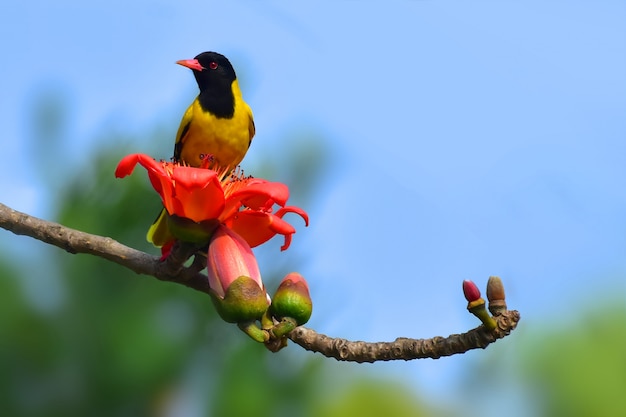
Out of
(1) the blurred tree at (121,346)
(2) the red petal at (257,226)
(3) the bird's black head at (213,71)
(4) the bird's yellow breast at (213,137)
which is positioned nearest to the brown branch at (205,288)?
(2) the red petal at (257,226)

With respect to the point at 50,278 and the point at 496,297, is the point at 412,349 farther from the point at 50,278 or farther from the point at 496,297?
the point at 50,278

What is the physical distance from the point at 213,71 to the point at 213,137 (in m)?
0.57

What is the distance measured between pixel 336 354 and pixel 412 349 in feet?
0.58

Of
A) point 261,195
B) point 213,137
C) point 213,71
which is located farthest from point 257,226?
point 213,71

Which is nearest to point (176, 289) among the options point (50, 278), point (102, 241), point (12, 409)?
point (50, 278)

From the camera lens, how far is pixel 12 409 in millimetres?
9852

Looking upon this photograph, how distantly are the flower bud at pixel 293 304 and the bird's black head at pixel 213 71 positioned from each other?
2604 millimetres

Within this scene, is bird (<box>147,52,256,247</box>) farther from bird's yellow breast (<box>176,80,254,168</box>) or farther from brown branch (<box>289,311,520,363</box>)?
brown branch (<box>289,311,520,363</box>)

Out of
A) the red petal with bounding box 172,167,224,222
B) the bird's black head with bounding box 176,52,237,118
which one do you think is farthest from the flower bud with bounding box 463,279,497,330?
the bird's black head with bounding box 176,52,237,118

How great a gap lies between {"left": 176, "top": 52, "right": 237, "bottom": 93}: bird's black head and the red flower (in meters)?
2.46

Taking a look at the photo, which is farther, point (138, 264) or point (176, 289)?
point (176, 289)

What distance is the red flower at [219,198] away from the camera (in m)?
1.79

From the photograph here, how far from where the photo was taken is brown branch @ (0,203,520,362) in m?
1.68

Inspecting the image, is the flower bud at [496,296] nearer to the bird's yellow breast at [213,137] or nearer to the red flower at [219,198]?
the red flower at [219,198]
